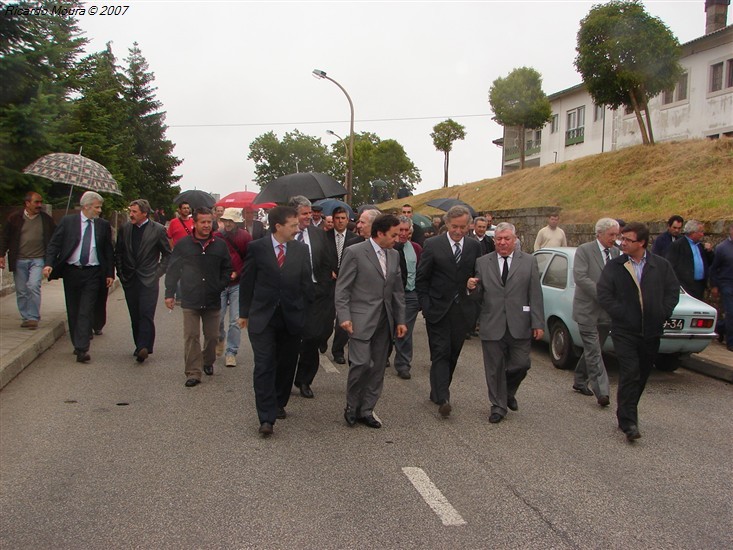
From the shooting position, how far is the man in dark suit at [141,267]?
29.6 feet

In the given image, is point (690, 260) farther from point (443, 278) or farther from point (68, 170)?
point (68, 170)

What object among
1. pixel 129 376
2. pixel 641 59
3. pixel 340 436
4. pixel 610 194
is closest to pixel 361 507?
pixel 340 436

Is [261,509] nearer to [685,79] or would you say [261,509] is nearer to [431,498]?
[431,498]

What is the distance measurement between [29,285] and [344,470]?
6.88 m

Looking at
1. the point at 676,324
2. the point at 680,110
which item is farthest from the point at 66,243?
the point at 680,110

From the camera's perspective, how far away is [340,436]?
241 inches

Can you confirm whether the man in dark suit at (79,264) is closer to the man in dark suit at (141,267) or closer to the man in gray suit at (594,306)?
the man in dark suit at (141,267)

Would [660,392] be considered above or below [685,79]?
below

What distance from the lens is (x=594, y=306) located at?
7688mm

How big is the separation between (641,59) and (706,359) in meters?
15.5

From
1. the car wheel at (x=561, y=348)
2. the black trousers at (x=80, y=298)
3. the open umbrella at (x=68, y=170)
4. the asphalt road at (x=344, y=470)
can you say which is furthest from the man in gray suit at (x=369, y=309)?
the open umbrella at (x=68, y=170)

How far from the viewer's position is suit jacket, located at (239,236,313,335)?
242 inches

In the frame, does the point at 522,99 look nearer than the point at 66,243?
No

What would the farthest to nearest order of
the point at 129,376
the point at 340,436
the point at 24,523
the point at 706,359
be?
the point at 706,359 → the point at 129,376 → the point at 340,436 → the point at 24,523
